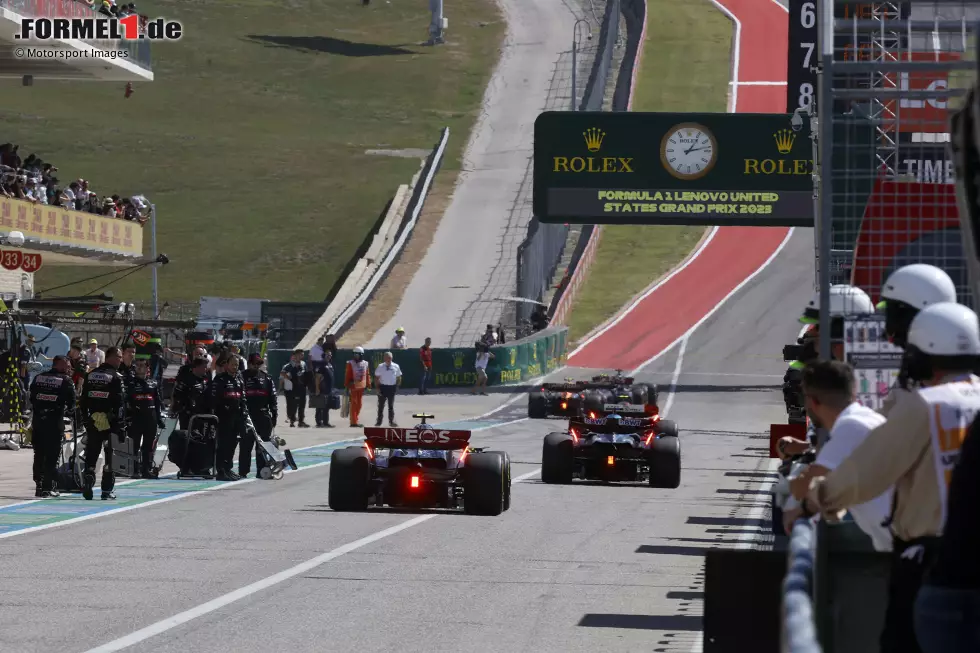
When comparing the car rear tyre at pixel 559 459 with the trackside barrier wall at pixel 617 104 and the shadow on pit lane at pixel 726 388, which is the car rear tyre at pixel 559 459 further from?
the trackside barrier wall at pixel 617 104

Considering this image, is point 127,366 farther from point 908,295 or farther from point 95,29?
point 95,29

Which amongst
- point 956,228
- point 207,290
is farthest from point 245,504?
point 207,290

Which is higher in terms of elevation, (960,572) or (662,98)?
(662,98)

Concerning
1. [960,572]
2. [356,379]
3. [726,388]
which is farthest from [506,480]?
[726,388]

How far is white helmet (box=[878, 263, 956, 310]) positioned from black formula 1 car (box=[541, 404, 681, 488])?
46.8ft

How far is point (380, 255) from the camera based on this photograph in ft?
228

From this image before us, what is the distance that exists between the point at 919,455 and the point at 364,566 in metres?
8.30

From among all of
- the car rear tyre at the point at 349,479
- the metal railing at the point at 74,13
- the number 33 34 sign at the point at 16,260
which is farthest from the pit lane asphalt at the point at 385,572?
the metal railing at the point at 74,13

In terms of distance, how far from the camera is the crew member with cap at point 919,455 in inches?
248

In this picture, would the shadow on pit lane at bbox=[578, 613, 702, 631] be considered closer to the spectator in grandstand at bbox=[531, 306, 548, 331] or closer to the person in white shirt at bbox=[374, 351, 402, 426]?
the person in white shirt at bbox=[374, 351, 402, 426]

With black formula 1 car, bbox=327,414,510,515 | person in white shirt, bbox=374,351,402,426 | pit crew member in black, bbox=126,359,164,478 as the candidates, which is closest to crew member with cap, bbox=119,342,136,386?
pit crew member in black, bbox=126,359,164,478

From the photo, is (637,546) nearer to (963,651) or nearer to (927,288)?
(927,288)

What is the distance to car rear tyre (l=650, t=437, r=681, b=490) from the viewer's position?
22.4m

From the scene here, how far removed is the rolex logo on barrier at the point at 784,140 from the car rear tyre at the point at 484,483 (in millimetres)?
27416
